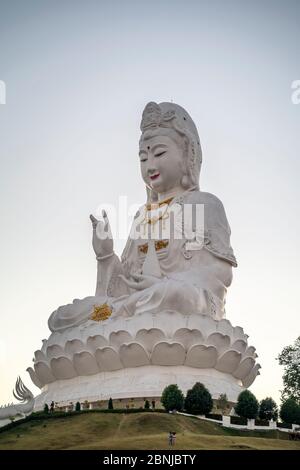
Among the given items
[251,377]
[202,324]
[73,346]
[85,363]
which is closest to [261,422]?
[202,324]

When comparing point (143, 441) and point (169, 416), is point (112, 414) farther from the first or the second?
point (143, 441)

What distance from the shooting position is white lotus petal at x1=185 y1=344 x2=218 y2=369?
650 inches

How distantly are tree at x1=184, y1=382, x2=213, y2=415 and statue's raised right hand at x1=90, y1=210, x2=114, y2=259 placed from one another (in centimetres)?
473

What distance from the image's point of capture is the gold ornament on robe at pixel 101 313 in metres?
17.7

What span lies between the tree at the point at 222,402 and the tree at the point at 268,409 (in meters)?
0.79

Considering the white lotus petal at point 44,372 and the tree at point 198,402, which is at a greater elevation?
the white lotus petal at point 44,372

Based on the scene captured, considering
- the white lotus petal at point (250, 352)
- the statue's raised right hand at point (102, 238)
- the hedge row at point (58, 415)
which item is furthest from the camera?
the statue's raised right hand at point (102, 238)

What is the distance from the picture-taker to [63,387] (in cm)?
1738

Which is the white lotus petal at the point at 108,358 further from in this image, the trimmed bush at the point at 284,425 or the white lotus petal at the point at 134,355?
the trimmed bush at the point at 284,425

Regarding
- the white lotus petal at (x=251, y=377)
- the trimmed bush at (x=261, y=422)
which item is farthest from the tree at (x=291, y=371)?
the trimmed bush at (x=261, y=422)

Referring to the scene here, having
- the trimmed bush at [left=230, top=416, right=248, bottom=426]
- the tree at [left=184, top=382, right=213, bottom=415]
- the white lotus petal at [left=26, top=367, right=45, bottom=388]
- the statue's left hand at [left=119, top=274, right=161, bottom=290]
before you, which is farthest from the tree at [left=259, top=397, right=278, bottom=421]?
the white lotus petal at [left=26, top=367, right=45, bottom=388]

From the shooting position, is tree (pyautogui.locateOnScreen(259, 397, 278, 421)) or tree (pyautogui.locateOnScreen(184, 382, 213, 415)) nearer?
tree (pyautogui.locateOnScreen(184, 382, 213, 415))

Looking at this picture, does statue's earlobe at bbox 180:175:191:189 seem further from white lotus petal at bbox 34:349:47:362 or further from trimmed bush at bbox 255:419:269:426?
trimmed bush at bbox 255:419:269:426
